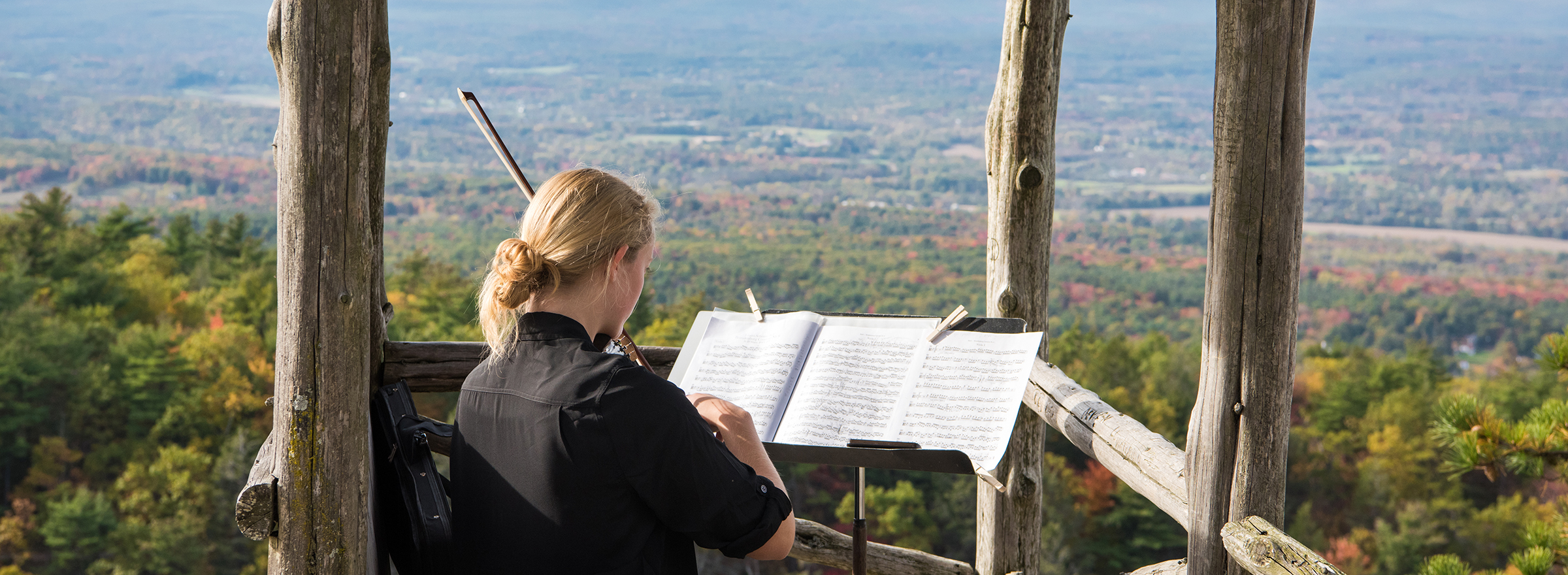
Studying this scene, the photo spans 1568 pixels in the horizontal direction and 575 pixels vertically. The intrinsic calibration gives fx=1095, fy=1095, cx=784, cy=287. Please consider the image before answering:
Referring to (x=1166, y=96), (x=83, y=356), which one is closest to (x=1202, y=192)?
(x=1166, y=96)

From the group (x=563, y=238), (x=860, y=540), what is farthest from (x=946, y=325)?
(x=563, y=238)

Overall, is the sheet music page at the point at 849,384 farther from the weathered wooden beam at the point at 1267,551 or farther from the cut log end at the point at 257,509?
the cut log end at the point at 257,509

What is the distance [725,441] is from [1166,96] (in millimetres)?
65066

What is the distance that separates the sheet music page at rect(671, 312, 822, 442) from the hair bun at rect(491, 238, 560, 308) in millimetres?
551

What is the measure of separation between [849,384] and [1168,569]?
97cm

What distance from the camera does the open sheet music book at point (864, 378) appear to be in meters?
1.88

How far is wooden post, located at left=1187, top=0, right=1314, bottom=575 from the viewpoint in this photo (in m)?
1.80

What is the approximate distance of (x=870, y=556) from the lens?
328 cm

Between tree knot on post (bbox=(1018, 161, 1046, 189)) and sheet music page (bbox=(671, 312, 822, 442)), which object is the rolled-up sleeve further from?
tree knot on post (bbox=(1018, 161, 1046, 189))

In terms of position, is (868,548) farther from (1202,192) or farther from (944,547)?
(1202,192)

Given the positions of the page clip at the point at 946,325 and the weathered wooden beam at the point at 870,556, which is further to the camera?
the weathered wooden beam at the point at 870,556

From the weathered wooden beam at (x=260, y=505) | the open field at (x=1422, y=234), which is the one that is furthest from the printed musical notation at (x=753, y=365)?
the open field at (x=1422, y=234)

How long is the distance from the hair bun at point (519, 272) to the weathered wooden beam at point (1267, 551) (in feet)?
4.00

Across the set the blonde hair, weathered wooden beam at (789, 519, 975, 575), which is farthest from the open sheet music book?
weathered wooden beam at (789, 519, 975, 575)
